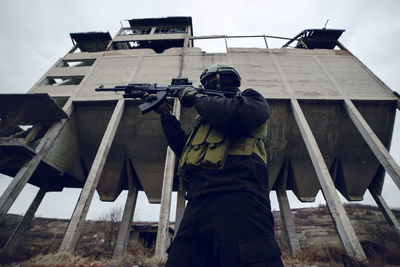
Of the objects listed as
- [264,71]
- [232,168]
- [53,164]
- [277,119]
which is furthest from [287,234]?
[53,164]

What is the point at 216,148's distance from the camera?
1.73 meters

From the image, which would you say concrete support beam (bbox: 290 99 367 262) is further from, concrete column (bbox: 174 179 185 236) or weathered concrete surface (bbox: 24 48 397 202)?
concrete column (bbox: 174 179 185 236)

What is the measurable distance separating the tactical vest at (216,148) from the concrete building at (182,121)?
406 centimetres

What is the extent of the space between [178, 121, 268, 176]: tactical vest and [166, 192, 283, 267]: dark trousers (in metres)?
0.32

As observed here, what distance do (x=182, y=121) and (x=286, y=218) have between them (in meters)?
6.78

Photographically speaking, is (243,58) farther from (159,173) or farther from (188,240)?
(188,240)

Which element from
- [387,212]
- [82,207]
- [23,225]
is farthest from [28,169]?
[387,212]

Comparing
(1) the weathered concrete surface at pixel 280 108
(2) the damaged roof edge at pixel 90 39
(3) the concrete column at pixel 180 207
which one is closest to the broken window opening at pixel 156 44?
(2) the damaged roof edge at pixel 90 39

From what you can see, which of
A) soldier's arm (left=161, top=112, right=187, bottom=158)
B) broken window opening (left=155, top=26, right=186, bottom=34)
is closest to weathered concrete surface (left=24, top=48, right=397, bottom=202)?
broken window opening (left=155, top=26, right=186, bottom=34)

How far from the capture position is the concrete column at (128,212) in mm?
8648

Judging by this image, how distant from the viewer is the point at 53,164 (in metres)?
7.64

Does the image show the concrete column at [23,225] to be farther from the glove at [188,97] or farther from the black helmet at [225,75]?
the black helmet at [225,75]

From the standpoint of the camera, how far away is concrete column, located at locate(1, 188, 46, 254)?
26.3 ft

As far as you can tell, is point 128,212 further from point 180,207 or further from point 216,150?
point 216,150
